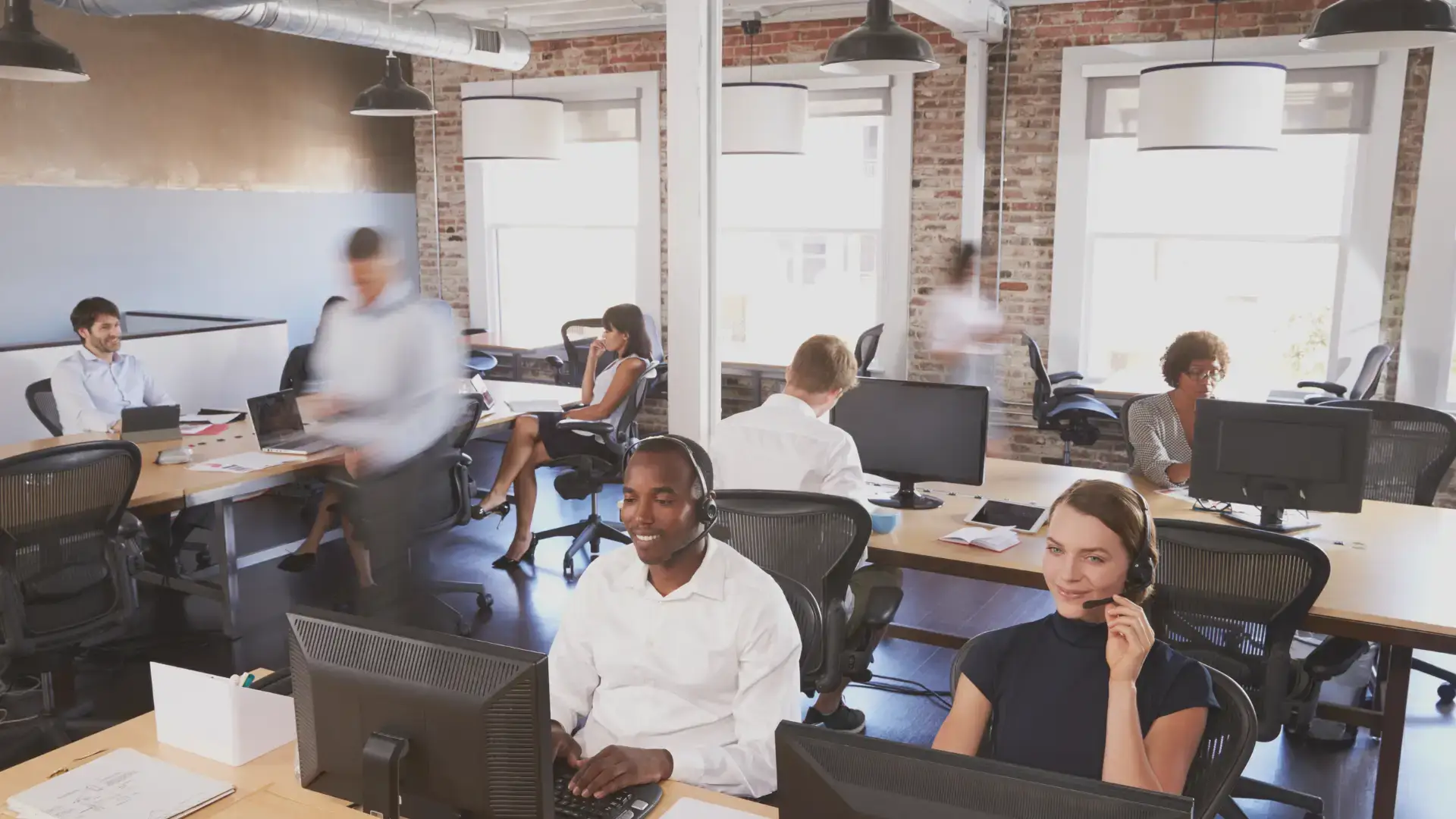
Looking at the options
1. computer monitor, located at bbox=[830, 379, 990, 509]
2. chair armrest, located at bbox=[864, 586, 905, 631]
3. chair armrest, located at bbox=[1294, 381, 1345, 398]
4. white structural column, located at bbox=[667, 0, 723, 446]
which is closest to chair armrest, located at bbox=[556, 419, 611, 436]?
white structural column, located at bbox=[667, 0, 723, 446]

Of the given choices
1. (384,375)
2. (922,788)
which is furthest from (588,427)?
(922,788)

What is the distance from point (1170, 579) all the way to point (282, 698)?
207 centimetres

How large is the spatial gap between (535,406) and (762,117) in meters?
2.30

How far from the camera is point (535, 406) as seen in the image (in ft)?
19.9

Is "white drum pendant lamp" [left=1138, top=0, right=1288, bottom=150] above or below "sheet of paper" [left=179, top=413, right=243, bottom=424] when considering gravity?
above

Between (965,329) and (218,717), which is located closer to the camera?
(218,717)

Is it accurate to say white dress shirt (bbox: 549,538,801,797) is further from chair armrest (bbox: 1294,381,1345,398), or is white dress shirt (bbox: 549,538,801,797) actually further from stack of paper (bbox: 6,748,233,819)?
chair armrest (bbox: 1294,381,1345,398)

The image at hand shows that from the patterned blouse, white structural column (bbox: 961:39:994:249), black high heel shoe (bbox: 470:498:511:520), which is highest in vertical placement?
white structural column (bbox: 961:39:994:249)

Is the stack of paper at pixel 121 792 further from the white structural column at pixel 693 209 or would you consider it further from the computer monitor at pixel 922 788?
the white structural column at pixel 693 209

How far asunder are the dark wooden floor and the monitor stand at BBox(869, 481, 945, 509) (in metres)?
0.73

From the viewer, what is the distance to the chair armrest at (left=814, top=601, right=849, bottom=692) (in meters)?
3.13

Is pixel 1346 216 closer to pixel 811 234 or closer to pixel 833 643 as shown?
pixel 811 234

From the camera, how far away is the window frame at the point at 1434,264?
20.5ft

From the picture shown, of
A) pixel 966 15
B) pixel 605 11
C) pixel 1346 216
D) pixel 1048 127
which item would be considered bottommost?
pixel 1346 216
